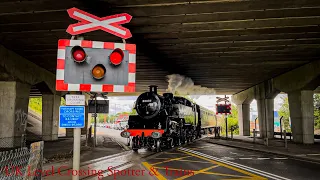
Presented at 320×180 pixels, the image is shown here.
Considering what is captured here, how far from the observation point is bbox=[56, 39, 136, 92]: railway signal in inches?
132

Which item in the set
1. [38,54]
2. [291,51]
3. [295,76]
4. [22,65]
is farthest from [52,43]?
[295,76]

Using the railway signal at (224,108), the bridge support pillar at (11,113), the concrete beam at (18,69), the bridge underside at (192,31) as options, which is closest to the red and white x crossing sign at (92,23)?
the bridge underside at (192,31)

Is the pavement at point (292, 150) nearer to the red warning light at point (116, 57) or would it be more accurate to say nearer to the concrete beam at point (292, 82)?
the concrete beam at point (292, 82)

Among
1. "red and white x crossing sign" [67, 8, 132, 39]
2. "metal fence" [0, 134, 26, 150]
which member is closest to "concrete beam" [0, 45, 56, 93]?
"metal fence" [0, 134, 26, 150]

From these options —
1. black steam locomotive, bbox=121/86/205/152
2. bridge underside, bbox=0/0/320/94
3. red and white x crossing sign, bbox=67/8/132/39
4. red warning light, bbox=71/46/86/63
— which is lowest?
black steam locomotive, bbox=121/86/205/152

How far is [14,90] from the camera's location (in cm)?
1474

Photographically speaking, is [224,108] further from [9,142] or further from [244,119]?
[9,142]

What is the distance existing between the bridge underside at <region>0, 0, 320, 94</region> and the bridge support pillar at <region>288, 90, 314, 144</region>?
7.57 ft

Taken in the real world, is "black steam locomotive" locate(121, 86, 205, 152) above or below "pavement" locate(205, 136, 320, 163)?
above

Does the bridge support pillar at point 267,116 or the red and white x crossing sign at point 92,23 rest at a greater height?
the red and white x crossing sign at point 92,23

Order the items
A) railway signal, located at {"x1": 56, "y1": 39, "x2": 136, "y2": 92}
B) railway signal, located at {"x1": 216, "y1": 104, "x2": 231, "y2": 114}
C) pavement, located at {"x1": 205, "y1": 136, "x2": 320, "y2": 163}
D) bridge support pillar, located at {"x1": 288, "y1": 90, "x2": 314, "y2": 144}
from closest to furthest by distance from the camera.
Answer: railway signal, located at {"x1": 56, "y1": 39, "x2": 136, "y2": 92} → pavement, located at {"x1": 205, "y1": 136, "x2": 320, "y2": 163} → bridge support pillar, located at {"x1": 288, "y1": 90, "x2": 314, "y2": 144} → railway signal, located at {"x1": 216, "y1": 104, "x2": 231, "y2": 114}

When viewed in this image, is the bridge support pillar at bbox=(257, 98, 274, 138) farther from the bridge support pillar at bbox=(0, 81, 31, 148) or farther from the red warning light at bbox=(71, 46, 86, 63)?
the red warning light at bbox=(71, 46, 86, 63)

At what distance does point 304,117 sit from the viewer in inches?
688

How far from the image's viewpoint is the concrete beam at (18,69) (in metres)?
13.5
